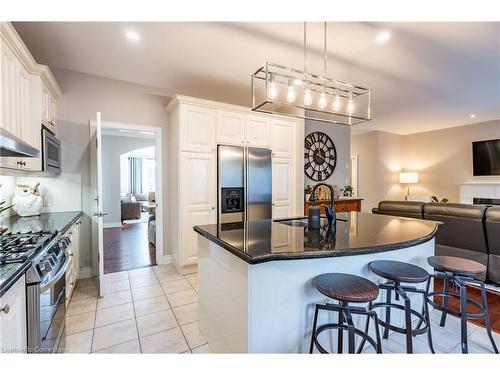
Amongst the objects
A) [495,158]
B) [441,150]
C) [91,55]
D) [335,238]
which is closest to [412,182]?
[441,150]

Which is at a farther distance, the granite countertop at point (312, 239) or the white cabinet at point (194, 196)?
the white cabinet at point (194, 196)

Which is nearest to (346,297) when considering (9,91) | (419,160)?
(9,91)

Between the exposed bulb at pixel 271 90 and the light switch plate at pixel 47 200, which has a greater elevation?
the exposed bulb at pixel 271 90

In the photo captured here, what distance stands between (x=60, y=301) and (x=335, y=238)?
195 cm

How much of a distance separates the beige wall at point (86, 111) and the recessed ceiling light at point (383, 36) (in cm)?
305

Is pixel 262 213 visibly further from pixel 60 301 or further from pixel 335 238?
pixel 60 301

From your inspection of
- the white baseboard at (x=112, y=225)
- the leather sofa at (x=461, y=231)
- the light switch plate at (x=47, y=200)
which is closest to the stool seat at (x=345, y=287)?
the leather sofa at (x=461, y=231)

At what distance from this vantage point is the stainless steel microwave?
245 cm

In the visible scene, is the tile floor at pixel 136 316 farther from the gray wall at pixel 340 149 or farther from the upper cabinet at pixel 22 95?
the gray wall at pixel 340 149

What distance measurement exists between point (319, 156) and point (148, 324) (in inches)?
175

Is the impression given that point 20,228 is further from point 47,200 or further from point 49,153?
point 47,200

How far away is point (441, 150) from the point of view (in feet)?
22.7

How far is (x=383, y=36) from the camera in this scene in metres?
2.47

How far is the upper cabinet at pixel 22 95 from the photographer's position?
181 cm
